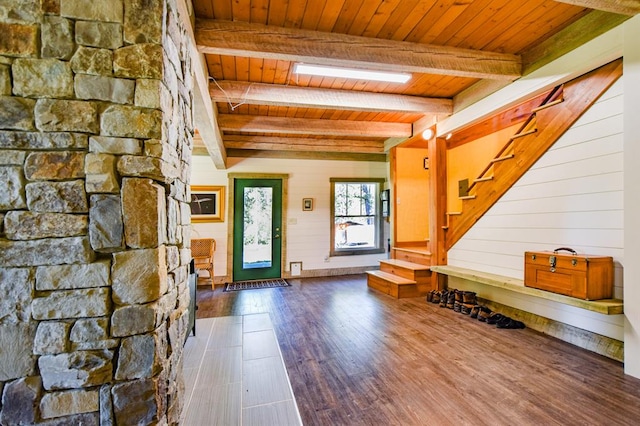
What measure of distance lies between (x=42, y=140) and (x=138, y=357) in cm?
97

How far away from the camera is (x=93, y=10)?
125cm

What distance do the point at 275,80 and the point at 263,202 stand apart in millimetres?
3164

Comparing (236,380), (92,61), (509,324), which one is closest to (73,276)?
(92,61)

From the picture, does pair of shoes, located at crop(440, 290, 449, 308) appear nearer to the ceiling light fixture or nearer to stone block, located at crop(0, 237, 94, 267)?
the ceiling light fixture

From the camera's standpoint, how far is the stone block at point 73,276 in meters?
1.20

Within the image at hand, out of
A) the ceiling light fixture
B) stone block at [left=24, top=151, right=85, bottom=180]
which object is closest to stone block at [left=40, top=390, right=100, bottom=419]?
stone block at [left=24, top=151, right=85, bottom=180]

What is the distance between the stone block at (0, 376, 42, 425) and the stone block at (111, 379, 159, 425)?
294 millimetres

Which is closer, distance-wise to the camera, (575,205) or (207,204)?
(575,205)

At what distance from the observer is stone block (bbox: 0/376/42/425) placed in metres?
1.17

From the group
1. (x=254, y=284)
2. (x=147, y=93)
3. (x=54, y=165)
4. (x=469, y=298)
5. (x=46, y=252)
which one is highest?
(x=147, y=93)

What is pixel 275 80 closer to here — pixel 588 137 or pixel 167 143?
A: pixel 167 143

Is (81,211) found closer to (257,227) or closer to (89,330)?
(89,330)

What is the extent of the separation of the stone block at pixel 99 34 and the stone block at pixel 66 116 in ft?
0.84

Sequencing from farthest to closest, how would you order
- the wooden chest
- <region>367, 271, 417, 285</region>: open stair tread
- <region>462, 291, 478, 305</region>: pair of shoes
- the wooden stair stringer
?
<region>367, 271, 417, 285</region>: open stair tread < <region>462, 291, 478, 305</region>: pair of shoes < the wooden stair stringer < the wooden chest
